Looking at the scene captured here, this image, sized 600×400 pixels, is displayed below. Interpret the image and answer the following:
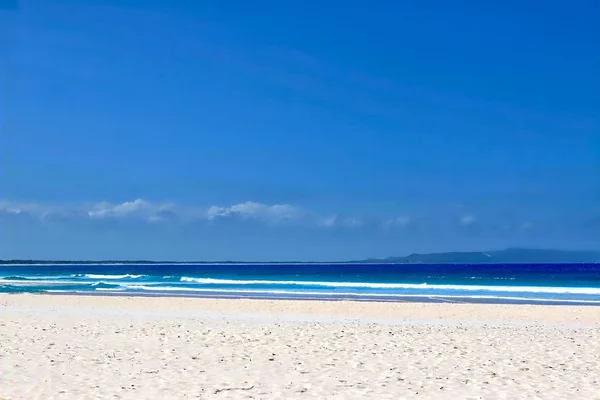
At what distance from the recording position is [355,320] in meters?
18.5

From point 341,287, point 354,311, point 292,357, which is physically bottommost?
point 292,357

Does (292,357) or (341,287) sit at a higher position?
(341,287)

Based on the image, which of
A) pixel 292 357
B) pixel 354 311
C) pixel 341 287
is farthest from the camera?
pixel 341 287

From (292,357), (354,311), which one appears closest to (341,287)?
(354,311)

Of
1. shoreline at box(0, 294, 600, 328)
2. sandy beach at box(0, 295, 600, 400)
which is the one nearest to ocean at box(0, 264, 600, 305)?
shoreline at box(0, 294, 600, 328)

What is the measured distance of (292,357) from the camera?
10.9 metres

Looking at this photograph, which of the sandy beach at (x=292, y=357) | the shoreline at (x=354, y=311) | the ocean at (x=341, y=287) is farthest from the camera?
the ocean at (x=341, y=287)

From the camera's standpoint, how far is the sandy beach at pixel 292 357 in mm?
8266

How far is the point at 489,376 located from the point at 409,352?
8.08 ft

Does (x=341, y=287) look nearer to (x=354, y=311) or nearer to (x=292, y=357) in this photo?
(x=354, y=311)

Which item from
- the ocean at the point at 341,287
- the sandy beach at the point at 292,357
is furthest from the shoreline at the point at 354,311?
the ocean at the point at 341,287

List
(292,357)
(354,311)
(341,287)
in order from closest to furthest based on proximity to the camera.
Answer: (292,357), (354,311), (341,287)

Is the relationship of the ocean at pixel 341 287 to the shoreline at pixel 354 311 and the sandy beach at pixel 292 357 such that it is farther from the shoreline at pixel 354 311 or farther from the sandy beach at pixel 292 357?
the sandy beach at pixel 292 357

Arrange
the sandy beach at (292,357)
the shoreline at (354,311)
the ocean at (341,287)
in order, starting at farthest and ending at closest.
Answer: the ocean at (341,287)
the shoreline at (354,311)
the sandy beach at (292,357)
